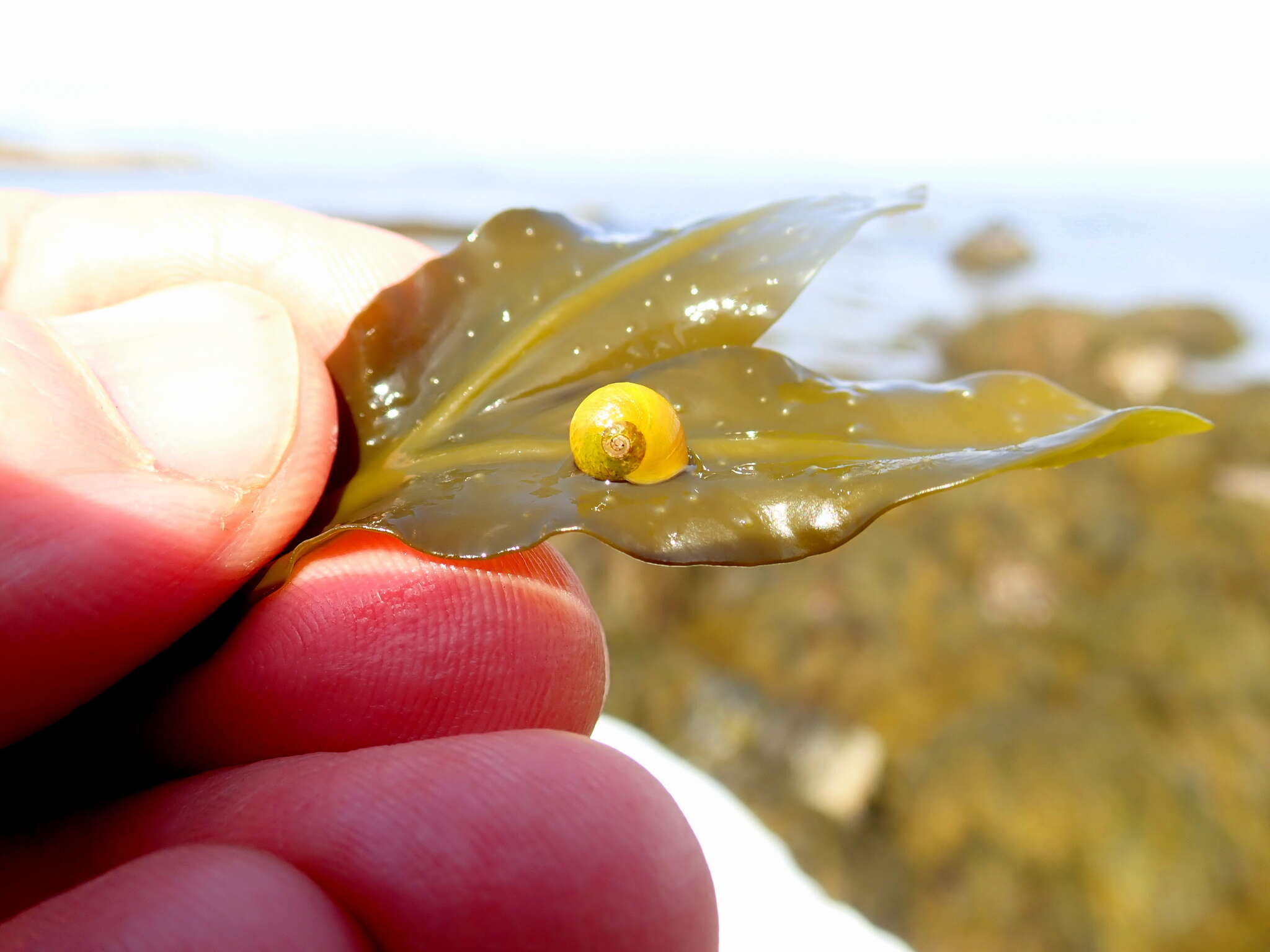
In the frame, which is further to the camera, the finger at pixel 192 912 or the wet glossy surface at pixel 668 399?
the wet glossy surface at pixel 668 399

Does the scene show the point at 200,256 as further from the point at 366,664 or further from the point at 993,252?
the point at 993,252

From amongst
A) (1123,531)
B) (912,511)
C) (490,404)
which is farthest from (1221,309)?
(490,404)

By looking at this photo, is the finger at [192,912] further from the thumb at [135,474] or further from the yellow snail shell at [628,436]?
the yellow snail shell at [628,436]

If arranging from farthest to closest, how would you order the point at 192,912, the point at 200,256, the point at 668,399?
the point at 200,256 < the point at 668,399 < the point at 192,912

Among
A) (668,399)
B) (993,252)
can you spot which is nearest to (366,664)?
(668,399)

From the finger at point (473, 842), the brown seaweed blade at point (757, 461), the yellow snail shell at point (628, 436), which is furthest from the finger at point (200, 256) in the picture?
the finger at point (473, 842)

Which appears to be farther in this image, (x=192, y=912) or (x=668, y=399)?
(x=668, y=399)

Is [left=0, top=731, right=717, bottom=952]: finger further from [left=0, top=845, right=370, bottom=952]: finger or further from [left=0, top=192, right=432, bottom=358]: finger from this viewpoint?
[left=0, top=192, right=432, bottom=358]: finger
